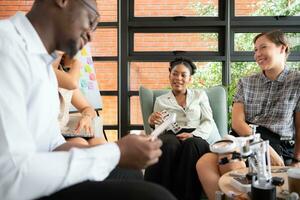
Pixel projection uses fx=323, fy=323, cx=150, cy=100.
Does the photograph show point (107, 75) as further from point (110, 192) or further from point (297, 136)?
point (110, 192)

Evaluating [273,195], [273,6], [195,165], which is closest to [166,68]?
[273,6]

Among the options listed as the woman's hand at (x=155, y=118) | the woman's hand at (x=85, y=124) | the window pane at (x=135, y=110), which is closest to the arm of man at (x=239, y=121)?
the woman's hand at (x=155, y=118)

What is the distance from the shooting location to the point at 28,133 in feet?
2.12

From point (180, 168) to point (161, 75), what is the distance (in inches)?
66.5

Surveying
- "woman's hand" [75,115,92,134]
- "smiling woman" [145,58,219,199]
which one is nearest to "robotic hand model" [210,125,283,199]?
"smiling woman" [145,58,219,199]

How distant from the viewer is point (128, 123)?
3611 mm

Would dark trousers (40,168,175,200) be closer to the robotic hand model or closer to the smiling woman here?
the robotic hand model

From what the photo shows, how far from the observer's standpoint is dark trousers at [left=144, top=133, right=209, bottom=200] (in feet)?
6.96

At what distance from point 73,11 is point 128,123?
2.88 metres

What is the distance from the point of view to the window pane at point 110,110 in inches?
145

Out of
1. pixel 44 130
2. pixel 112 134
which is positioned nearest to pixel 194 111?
pixel 112 134

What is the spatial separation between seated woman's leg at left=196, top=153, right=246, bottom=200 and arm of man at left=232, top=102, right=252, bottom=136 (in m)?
0.37

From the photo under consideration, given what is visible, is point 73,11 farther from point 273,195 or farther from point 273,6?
point 273,6

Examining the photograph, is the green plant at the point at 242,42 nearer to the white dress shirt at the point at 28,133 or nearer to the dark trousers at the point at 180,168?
the dark trousers at the point at 180,168
